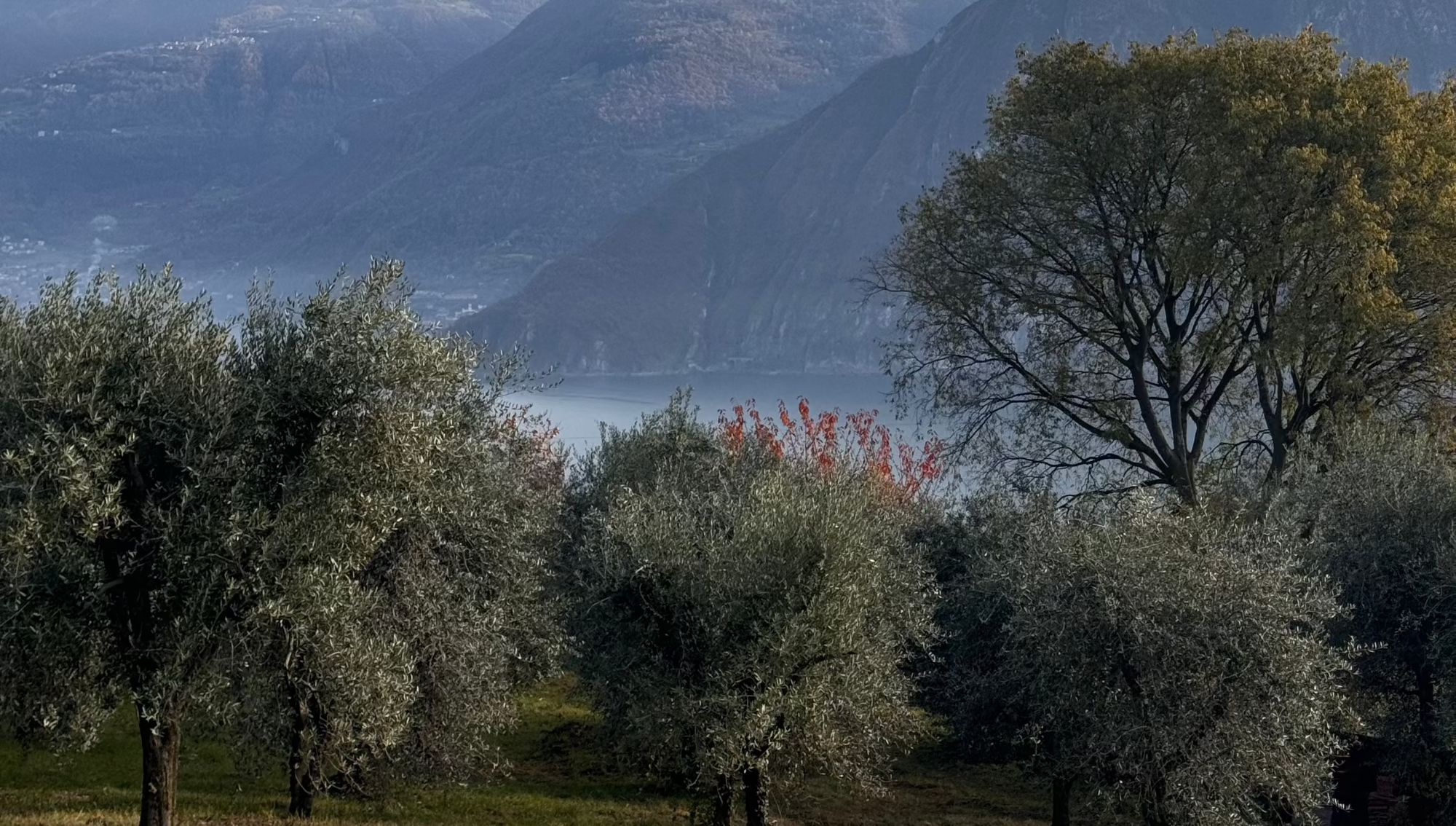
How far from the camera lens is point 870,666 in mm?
19234

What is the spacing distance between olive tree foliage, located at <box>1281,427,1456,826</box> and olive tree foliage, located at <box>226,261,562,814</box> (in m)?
13.2

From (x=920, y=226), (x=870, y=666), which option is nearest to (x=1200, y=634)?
(x=870, y=666)

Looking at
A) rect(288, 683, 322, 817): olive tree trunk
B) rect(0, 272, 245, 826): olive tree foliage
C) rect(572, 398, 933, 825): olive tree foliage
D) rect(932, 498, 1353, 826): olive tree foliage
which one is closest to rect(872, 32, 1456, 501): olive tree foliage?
rect(932, 498, 1353, 826): olive tree foliage

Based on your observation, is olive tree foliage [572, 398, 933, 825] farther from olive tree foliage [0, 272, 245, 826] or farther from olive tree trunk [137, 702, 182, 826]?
olive tree foliage [0, 272, 245, 826]

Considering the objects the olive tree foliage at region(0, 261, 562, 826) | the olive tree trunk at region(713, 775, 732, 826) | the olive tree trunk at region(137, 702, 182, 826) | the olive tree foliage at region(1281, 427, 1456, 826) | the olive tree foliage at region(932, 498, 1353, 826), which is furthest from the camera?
the olive tree foliage at region(1281, 427, 1456, 826)

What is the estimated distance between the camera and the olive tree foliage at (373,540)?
551 inches

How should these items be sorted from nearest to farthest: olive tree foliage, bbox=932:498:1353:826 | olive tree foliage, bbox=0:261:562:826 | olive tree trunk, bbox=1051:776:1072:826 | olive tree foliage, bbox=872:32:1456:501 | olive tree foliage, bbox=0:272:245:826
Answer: olive tree foliage, bbox=0:272:245:826
olive tree foliage, bbox=0:261:562:826
olive tree foliage, bbox=932:498:1353:826
olive tree trunk, bbox=1051:776:1072:826
olive tree foliage, bbox=872:32:1456:501

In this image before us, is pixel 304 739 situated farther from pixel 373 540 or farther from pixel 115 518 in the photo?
pixel 115 518

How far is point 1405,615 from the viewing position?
1956cm

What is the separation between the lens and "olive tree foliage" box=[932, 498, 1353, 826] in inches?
654

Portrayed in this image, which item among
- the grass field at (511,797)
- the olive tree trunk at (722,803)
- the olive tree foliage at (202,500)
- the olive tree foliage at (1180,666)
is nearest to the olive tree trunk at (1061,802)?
the olive tree foliage at (1180,666)

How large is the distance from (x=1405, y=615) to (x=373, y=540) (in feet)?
Result: 50.7

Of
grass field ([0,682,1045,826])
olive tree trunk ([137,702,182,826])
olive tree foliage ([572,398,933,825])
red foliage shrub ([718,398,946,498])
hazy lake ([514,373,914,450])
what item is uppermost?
hazy lake ([514,373,914,450])

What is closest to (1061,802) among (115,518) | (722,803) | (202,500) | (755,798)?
(755,798)
